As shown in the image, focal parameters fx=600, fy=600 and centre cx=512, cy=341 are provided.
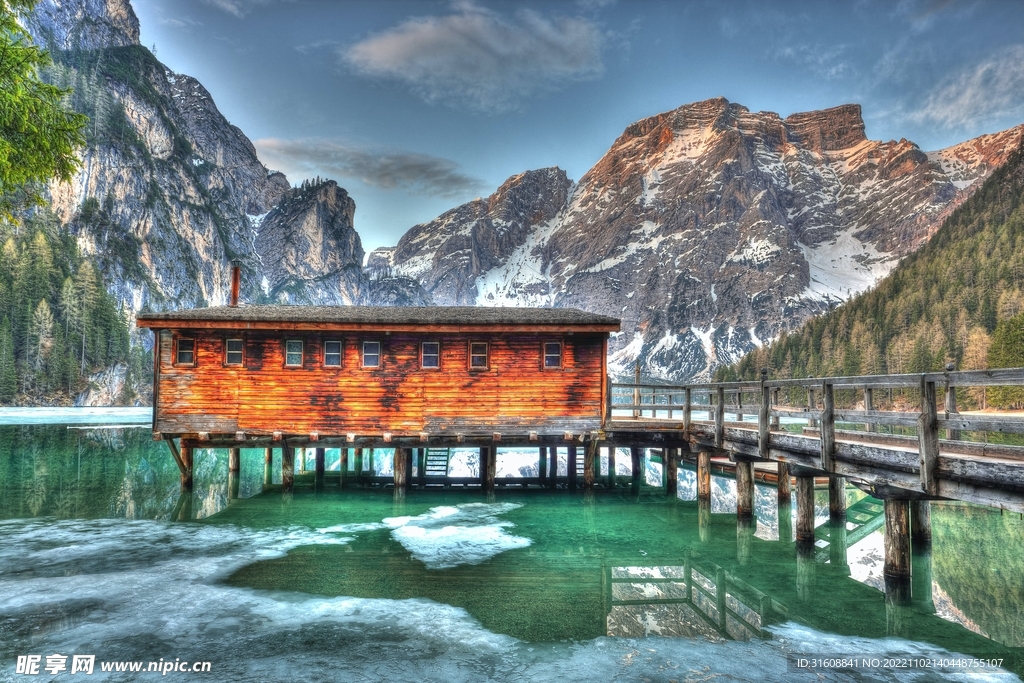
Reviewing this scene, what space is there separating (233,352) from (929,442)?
20.7m

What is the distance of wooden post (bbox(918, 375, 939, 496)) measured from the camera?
9944 millimetres

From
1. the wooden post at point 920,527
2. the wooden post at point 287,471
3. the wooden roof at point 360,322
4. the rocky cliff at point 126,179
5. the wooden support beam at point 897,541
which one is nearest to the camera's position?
the wooden support beam at point 897,541

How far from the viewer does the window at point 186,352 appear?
2158 cm

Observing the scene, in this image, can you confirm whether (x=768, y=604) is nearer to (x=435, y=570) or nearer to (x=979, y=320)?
(x=435, y=570)

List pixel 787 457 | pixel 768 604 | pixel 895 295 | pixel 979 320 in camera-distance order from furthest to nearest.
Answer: pixel 895 295 → pixel 979 320 → pixel 787 457 → pixel 768 604

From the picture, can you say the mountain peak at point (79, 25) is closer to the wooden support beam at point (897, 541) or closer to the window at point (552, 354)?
the window at point (552, 354)

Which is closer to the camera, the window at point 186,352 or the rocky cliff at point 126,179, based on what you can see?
the window at point 186,352

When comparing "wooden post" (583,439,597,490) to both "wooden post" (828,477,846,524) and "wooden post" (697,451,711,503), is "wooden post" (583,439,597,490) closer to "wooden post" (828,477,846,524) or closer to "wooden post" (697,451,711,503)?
"wooden post" (697,451,711,503)

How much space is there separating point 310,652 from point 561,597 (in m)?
5.08

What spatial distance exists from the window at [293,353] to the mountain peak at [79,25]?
587 ft

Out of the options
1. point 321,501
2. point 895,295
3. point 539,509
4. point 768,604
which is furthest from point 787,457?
point 895,295

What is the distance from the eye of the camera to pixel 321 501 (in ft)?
74.0

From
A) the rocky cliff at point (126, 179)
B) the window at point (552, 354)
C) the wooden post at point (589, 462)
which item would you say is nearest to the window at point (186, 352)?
the window at point (552, 354)

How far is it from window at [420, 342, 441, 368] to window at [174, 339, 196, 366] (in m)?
8.15
